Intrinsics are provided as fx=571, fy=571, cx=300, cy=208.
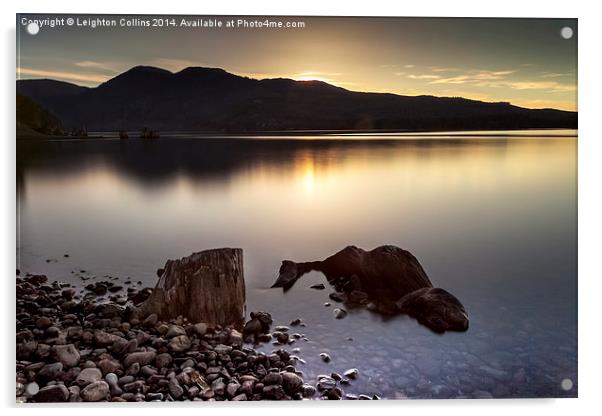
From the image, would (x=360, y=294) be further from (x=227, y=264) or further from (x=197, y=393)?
(x=197, y=393)

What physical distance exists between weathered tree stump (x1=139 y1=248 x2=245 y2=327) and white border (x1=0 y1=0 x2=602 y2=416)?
555mm

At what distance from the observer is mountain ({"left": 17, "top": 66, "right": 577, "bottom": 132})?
362 centimetres

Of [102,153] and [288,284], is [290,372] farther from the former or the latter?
[102,153]

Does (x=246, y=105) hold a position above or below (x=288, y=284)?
above

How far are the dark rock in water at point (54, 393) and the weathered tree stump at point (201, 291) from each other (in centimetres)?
Answer: 63

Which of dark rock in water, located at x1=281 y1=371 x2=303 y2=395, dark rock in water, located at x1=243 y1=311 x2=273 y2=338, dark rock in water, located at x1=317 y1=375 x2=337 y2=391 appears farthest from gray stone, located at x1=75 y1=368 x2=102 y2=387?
dark rock in water, located at x1=317 y1=375 x2=337 y2=391

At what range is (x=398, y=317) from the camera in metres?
3.67

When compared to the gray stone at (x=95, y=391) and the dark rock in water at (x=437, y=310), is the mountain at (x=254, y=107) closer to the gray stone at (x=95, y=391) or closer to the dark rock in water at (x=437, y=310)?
the dark rock in water at (x=437, y=310)
